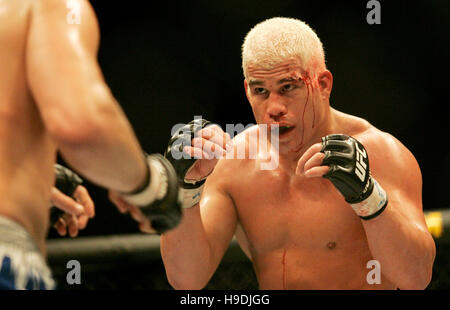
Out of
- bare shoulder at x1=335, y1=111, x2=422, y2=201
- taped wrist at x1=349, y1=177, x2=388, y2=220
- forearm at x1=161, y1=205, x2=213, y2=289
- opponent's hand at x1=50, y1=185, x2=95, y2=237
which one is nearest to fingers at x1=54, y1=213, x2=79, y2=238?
opponent's hand at x1=50, y1=185, x2=95, y2=237

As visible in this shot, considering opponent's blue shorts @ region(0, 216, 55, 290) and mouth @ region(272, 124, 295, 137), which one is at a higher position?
mouth @ region(272, 124, 295, 137)

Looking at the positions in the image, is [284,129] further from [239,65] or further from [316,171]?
[239,65]

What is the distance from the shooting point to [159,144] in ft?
11.8

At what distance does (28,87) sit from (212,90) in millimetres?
2518

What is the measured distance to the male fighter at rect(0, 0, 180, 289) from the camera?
106cm

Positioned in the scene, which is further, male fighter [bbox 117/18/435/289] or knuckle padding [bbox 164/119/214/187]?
male fighter [bbox 117/18/435/289]

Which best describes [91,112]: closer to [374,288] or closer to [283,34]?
[283,34]

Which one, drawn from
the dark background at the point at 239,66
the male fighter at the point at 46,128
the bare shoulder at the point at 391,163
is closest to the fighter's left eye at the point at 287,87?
the bare shoulder at the point at 391,163

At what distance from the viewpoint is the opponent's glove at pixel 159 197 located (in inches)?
48.0

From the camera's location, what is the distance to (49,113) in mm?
1062

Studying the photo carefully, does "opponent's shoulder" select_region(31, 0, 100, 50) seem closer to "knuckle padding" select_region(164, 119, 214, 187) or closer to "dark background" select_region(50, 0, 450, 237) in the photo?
"knuckle padding" select_region(164, 119, 214, 187)

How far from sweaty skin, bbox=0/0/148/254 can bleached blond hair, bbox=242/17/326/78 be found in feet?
2.70
